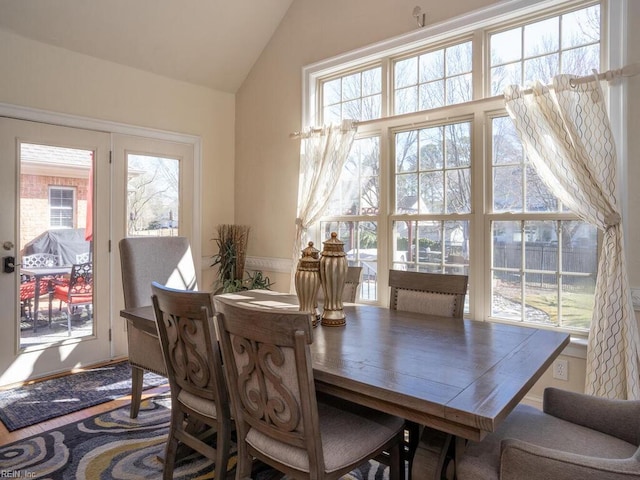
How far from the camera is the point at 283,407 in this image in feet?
4.46

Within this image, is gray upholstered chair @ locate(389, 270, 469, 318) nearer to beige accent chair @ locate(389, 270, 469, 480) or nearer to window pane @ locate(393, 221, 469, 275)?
beige accent chair @ locate(389, 270, 469, 480)

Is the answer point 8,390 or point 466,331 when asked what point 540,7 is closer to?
point 466,331

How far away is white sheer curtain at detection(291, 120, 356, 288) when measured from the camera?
377 centimetres

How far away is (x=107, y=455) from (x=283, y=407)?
61.4 inches

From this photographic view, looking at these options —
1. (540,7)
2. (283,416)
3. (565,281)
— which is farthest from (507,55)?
(283,416)

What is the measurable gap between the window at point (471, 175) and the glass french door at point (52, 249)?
88.5 inches

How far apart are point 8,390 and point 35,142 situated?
6.48 ft

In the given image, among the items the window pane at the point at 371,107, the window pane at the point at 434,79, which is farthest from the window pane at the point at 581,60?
the window pane at the point at 371,107

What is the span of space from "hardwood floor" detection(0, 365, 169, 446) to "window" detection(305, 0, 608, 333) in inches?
81.0

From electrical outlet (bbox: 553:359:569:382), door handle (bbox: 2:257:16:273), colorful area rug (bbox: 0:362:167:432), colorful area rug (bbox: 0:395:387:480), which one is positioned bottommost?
colorful area rug (bbox: 0:395:387:480)

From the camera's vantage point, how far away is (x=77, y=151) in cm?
371

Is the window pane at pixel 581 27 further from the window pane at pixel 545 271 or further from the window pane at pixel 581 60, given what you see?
the window pane at pixel 545 271

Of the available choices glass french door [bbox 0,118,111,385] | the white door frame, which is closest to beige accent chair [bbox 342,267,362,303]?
the white door frame

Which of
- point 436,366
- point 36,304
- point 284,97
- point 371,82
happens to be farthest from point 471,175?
point 36,304
